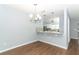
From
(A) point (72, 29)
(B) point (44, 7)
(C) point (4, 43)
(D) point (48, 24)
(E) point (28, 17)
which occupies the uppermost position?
(B) point (44, 7)

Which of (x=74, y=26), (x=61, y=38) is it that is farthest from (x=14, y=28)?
(x=74, y=26)

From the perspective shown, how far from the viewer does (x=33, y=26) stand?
2.44m

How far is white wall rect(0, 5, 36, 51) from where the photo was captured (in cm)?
204

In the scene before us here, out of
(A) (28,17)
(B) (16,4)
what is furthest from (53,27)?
(B) (16,4)

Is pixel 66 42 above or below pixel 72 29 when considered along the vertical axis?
below

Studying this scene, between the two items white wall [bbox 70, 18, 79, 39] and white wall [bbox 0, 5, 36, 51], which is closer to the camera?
white wall [bbox 0, 5, 36, 51]

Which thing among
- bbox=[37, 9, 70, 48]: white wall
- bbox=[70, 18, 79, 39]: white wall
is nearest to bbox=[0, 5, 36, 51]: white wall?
bbox=[37, 9, 70, 48]: white wall

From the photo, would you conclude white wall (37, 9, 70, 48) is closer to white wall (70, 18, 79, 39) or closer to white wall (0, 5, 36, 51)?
white wall (70, 18, 79, 39)

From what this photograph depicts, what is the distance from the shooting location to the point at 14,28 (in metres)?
2.24

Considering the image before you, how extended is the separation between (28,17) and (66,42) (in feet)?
4.25

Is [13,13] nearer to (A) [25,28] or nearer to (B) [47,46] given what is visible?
(A) [25,28]

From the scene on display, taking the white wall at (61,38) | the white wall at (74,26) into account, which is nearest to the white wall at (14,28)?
the white wall at (61,38)

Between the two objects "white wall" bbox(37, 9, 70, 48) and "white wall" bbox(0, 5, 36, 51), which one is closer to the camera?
"white wall" bbox(0, 5, 36, 51)

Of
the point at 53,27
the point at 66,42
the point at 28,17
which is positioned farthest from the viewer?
the point at 66,42
